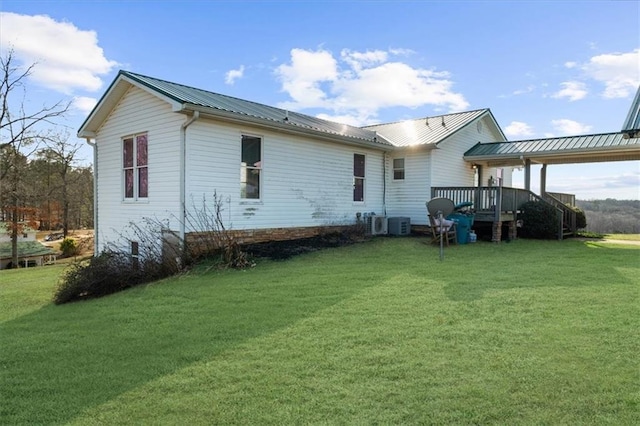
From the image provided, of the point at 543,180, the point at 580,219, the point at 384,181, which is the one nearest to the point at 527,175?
the point at 543,180

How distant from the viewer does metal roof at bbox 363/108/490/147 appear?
50.3 ft

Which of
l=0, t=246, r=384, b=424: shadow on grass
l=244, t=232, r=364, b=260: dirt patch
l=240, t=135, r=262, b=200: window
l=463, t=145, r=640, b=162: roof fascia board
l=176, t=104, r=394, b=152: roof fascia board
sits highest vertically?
l=176, t=104, r=394, b=152: roof fascia board

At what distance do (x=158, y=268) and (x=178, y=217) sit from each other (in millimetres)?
1462

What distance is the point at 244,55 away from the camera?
49.4 feet

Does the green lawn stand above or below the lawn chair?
below

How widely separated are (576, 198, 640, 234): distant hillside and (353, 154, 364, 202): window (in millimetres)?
11201

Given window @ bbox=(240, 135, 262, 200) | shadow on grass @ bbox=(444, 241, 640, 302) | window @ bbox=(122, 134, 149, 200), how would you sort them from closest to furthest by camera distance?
shadow on grass @ bbox=(444, 241, 640, 302)
window @ bbox=(240, 135, 262, 200)
window @ bbox=(122, 134, 149, 200)

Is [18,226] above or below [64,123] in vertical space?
below

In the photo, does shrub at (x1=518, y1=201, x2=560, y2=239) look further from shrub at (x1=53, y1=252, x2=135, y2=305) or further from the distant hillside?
shrub at (x1=53, y1=252, x2=135, y2=305)

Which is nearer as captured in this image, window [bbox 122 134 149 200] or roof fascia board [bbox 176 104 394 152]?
roof fascia board [bbox 176 104 394 152]

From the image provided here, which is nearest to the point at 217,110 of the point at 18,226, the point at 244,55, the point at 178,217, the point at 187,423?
the point at 178,217

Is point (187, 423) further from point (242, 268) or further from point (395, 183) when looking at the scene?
point (395, 183)

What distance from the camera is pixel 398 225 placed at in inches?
575

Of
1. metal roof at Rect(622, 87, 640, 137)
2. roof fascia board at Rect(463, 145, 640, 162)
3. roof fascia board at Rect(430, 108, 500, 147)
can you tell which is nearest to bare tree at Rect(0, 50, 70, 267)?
roof fascia board at Rect(430, 108, 500, 147)
